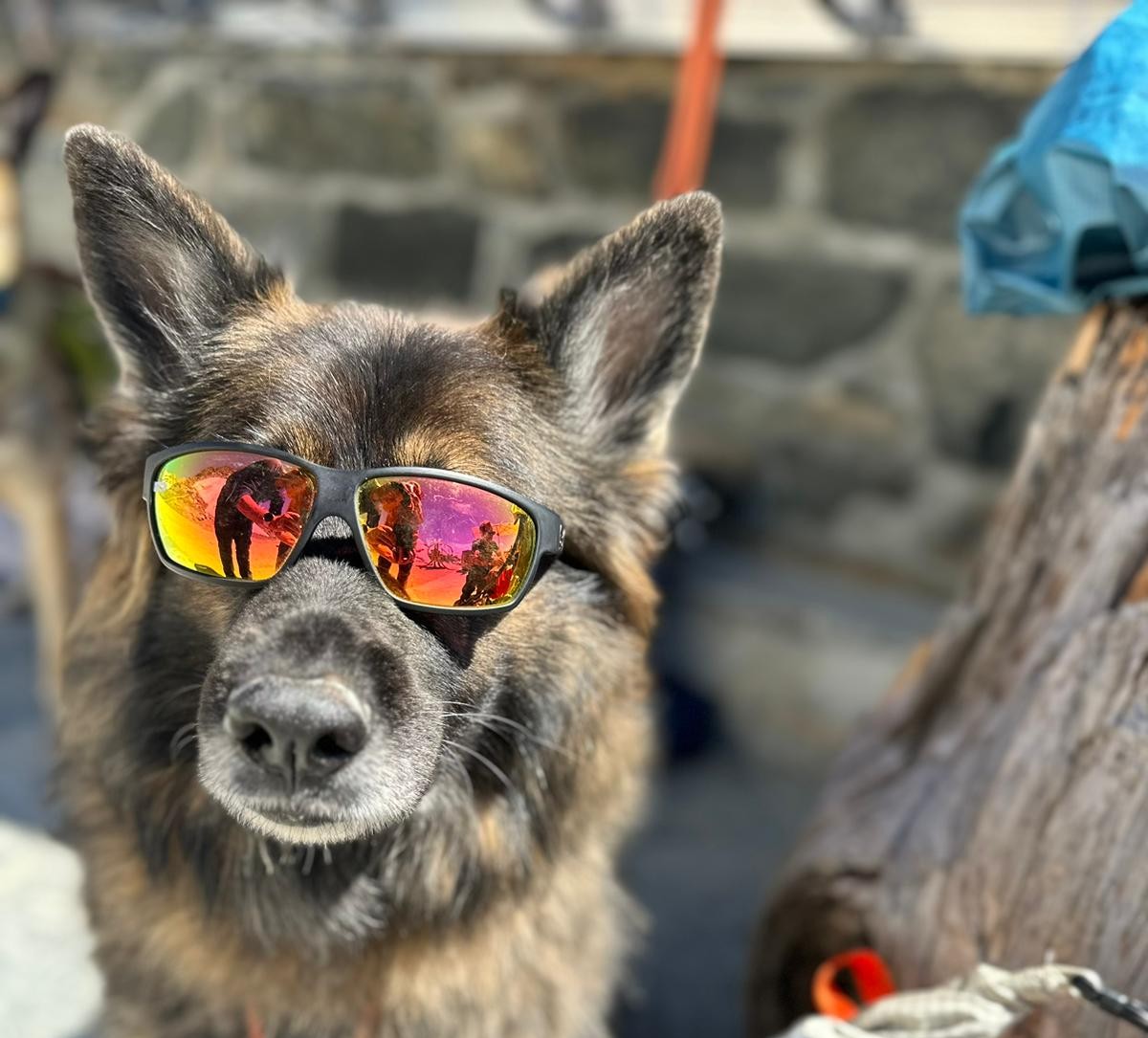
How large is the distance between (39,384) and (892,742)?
2.31m

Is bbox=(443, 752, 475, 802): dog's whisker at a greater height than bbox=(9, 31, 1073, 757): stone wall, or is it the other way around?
bbox=(9, 31, 1073, 757): stone wall

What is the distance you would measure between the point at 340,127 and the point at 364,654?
3173 mm

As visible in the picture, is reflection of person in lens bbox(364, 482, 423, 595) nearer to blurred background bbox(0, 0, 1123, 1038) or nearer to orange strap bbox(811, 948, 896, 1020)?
orange strap bbox(811, 948, 896, 1020)


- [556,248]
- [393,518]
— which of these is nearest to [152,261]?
[393,518]

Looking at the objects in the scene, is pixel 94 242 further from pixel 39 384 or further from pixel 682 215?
pixel 39 384

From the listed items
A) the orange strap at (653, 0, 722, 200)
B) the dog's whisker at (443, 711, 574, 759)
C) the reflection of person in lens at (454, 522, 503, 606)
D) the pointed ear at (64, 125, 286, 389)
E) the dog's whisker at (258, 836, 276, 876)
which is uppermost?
the orange strap at (653, 0, 722, 200)

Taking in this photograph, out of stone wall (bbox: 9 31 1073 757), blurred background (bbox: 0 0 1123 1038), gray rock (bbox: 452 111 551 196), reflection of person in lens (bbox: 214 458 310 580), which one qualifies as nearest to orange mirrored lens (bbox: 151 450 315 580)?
reflection of person in lens (bbox: 214 458 310 580)

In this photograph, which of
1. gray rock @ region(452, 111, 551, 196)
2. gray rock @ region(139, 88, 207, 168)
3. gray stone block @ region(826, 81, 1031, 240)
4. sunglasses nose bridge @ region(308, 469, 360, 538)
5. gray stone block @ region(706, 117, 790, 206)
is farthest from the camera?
gray rock @ region(139, 88, 207, 168)

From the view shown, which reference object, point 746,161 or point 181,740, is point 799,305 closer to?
point 746,161

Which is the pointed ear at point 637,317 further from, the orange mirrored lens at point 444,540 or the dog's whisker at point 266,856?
the dog's whisker at point 266,856

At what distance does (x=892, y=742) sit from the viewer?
6.13 ft

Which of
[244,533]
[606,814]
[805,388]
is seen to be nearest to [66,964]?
[606,814]

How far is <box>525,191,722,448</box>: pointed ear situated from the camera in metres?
1.34

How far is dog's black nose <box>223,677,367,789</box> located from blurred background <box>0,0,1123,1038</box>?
5.08 ft
